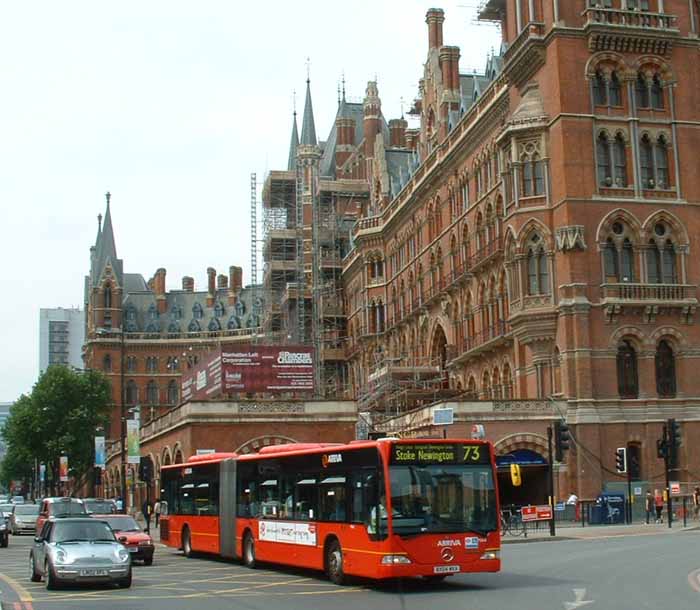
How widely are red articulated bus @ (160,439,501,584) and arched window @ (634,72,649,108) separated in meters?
32.3

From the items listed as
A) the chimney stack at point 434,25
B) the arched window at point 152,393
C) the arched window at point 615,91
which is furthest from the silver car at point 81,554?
the arched window at point 152,393

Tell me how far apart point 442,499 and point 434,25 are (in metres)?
55.6

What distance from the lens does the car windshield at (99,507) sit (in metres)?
42.2

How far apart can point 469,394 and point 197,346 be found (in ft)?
287

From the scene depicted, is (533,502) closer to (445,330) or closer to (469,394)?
(469,394)

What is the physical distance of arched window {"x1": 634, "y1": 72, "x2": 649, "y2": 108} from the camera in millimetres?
53781

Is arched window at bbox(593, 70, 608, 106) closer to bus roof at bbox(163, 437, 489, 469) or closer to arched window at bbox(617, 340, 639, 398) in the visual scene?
arched window at bbox(617, 340, 639, 398)

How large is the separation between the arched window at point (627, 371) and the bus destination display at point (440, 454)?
99.4 feet

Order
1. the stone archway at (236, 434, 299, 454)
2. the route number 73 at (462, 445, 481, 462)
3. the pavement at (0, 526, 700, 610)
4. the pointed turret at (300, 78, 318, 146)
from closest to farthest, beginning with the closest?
1. the pavement at (0, 526, 700, 610)
2. the route number 73 at (462, 445, 481, 462)
3. the stone archway at (236, 434, 299, 454)
4. the pointed turret at (300, 78, 318, 146)

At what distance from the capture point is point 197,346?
146 meters

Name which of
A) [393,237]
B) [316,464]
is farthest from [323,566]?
[393,237]

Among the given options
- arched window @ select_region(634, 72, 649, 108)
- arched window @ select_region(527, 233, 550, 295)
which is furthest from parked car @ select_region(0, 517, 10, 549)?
arched window @ select_region(634, 72, 649, 108)

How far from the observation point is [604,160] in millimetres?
52750

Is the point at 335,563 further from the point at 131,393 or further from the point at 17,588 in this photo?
the point at 131,393
